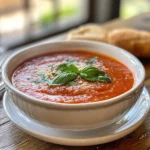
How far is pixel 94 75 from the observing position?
2.59 ft

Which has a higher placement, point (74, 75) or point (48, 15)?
point (74, 75)

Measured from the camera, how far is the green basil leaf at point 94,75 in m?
0.78

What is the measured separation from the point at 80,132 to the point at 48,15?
174cm

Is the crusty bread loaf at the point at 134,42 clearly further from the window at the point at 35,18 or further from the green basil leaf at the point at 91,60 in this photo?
the window at the point at 35,18

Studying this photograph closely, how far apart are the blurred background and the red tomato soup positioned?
125 cm

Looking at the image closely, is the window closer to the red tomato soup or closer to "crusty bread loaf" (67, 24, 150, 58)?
"crusty bread loaf" (67, 24, 150, 58)

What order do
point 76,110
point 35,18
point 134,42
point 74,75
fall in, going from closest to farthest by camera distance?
point 76,110 → point 74,75 → point 134,42 → point 35,18

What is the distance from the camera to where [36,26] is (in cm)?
235

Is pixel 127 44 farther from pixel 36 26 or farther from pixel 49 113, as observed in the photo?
pixel 36 26

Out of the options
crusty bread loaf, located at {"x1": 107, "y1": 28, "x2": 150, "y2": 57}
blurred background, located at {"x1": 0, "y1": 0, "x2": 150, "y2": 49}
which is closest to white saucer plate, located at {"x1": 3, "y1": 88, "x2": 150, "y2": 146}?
crusty bread loaf, located at {"x1": 107, "y1": 28, "x2": 150, "y2": 57}

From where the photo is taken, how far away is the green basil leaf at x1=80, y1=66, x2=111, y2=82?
0.78m

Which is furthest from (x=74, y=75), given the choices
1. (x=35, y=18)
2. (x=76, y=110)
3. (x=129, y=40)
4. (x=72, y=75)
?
(x=35, y=18)

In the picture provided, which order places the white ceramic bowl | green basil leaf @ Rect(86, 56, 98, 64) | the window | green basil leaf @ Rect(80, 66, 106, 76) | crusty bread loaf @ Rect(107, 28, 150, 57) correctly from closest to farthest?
the white ceramic bowl
green basil leaf @ Rect(80, 66, 106, 76)
green basil leaf @ Rect(86, 56, 98, 64)
crusty bread loaf @ Rect(107, 28, 150, 57)
the window

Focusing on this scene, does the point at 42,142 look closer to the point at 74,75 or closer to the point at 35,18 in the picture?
the point at 74,75
